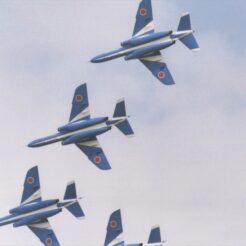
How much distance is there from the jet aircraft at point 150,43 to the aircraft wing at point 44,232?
84.2 ft

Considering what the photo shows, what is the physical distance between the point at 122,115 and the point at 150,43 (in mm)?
11789

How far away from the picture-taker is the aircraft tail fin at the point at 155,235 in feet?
556

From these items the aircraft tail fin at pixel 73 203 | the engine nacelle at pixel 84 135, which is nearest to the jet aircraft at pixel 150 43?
the engine nacelle at pixel 84 135

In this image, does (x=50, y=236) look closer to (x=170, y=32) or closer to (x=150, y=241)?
(x=150, y=241)

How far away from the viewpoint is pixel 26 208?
568ft

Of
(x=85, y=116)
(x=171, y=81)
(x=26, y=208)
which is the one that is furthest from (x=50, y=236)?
(x=171, y=81)

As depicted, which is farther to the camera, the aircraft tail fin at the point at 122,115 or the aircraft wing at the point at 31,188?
the aircraft wing at the point at 31,188

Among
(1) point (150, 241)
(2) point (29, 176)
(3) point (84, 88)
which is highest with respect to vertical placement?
(3) point (84, 88)

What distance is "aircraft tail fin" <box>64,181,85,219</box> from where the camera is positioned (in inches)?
6722

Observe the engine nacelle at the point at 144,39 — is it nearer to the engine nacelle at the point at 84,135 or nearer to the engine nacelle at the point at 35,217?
the engine nacelle at the point at 84,135

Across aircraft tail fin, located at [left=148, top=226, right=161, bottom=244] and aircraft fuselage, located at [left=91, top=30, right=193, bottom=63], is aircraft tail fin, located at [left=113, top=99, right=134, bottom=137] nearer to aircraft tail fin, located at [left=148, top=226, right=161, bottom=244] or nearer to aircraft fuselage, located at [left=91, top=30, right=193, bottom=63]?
aircraft fuselage, located at [left=91, top=30, right=193, bottom=63]

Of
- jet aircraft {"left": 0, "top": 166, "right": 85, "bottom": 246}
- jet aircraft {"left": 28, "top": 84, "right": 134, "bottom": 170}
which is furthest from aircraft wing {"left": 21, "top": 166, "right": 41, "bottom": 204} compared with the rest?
jet aircraft {"left": 28, "top": 84, "right": 134, "bottom": 170}

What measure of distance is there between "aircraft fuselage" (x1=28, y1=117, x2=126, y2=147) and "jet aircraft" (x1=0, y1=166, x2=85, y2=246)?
4.65m

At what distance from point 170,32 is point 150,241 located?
1226 inches
